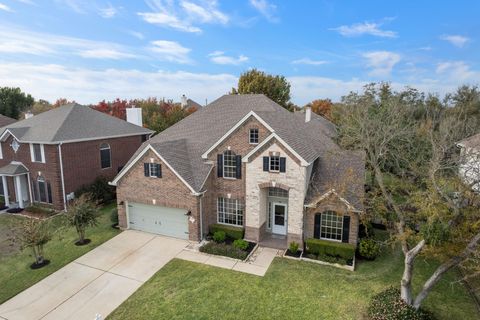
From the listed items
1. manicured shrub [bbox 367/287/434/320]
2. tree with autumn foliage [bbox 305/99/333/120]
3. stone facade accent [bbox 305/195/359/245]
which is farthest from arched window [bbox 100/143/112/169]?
tree with autumn foliage [bbox 305/99/333/120]

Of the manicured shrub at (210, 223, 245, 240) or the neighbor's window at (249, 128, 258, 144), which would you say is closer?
the neighbor's window at (249, 128, 258, 144)

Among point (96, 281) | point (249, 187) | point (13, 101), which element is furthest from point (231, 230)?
point (13, 101)

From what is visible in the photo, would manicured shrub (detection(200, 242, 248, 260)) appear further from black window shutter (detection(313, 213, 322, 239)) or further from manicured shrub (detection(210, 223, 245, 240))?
black window shutter (detection(313, 213, 322, 239))

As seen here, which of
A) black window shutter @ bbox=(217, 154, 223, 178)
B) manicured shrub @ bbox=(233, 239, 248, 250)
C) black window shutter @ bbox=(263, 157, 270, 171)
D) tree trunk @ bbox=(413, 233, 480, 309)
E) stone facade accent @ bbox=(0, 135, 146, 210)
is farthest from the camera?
stone facade accent @ bbox=(0, 135, 146, 210)

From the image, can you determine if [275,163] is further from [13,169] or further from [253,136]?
[13,169]

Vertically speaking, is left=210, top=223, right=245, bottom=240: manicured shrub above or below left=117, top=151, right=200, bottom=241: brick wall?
below

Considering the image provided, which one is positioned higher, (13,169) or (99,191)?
(13,169)

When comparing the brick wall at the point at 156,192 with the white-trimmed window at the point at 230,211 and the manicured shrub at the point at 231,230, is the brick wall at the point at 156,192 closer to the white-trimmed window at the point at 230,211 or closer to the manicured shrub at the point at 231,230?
the manicured shrub at the point at 231,230
